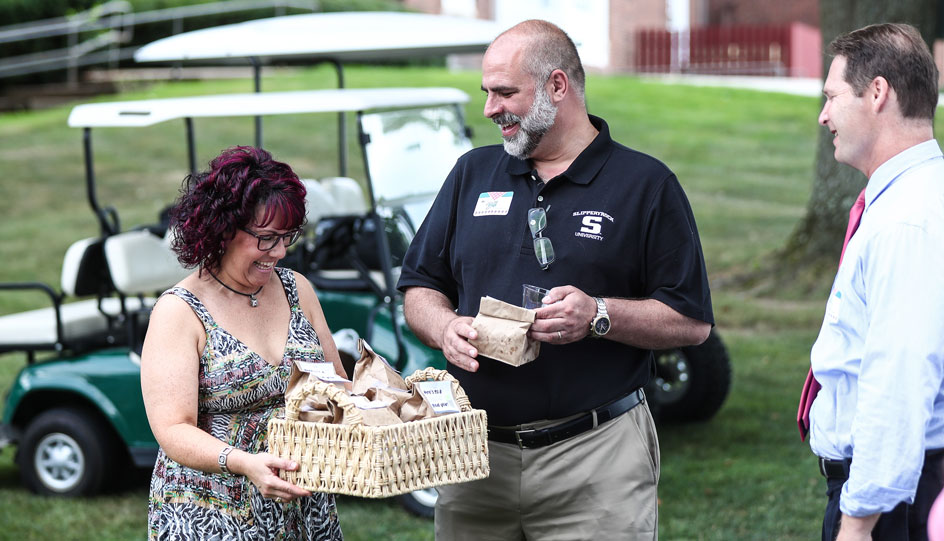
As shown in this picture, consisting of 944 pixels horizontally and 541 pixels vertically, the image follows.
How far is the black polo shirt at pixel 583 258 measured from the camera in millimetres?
2977

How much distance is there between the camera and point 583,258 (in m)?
2.97

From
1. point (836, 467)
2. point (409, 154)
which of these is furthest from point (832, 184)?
point (836, 467)

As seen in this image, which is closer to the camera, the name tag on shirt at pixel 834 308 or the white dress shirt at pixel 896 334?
the white dress shirt at pixel 896 334

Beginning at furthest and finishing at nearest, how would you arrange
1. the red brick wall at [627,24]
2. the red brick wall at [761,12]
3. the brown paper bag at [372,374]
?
the red brick wall at [761,12], the red brick wall at [627,24], the brown paper bag at [372,374]

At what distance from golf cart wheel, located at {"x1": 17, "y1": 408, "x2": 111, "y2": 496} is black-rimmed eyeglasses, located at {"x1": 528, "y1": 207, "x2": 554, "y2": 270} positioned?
12.4 ft

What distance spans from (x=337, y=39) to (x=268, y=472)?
4.01 meters

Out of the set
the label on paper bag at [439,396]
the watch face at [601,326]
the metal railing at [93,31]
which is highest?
the metal railing at [93,31]

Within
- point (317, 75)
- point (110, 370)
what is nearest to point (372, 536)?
point (110, 370)

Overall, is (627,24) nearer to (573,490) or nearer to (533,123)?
(533,123)

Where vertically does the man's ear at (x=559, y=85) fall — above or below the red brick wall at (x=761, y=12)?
below

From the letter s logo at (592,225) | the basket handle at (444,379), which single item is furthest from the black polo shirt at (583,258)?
the basket handle at (444,379)

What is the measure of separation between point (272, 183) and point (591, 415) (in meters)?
1.05

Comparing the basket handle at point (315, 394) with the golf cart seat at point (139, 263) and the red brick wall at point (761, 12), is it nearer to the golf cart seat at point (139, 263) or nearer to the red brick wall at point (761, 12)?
the golf cart seat at point (139, 263)

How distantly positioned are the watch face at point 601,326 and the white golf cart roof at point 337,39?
11.7 feet
